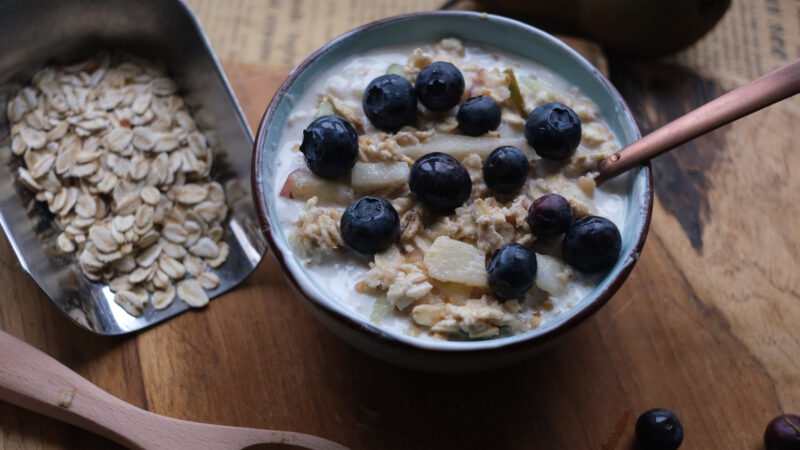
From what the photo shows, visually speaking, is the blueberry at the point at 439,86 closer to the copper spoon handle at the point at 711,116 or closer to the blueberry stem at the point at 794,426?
the copper spoon handle at the point at 711,116

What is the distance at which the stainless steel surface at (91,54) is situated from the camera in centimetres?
166

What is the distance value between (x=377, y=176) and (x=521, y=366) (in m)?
0.51

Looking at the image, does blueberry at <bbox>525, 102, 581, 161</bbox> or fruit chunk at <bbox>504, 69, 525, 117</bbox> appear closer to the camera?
blueberry at <bbox>525, 102, 581, 161</bbox>

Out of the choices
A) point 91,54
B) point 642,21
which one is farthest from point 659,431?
point 91,54

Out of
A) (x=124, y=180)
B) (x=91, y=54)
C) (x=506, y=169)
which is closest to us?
(x=506, y=169)

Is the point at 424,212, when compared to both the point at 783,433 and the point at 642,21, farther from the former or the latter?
the point at 642,21

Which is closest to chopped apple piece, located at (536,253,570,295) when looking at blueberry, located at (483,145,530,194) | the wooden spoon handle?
blueberry, located at (483,145,530,194)

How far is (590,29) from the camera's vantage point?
2078 mm

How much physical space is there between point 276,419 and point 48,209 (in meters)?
0.69

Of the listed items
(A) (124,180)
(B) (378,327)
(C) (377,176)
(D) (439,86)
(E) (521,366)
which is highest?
(D) (439,86)

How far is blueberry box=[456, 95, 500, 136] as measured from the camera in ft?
4.81

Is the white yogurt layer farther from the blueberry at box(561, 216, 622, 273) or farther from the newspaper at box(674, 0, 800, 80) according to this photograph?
the newspaper at box(674, 0, 800, 80)

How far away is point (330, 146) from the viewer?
139 centimetres

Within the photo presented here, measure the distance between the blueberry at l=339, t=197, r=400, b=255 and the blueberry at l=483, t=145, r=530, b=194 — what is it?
0.62ft
